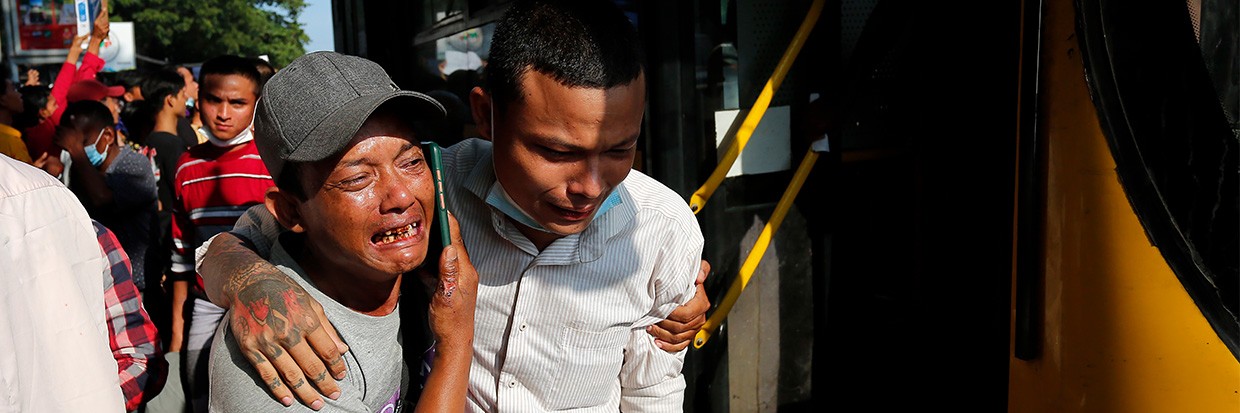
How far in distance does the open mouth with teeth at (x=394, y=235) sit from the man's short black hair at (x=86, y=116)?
4.23 m

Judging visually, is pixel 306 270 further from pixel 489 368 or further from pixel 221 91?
pixel 221 91

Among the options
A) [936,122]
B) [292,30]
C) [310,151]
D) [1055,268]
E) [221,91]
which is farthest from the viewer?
[292,30]

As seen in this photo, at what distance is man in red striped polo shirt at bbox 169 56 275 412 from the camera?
3355 mm

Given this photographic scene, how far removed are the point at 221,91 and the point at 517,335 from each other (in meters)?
2.28

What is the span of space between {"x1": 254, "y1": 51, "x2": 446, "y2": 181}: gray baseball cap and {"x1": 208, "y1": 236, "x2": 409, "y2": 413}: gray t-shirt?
→ 0.23 m

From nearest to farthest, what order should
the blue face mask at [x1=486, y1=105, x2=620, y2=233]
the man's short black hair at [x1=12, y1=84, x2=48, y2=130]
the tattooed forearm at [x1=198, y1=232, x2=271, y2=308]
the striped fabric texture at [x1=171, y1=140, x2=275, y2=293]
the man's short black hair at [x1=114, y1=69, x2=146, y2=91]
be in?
the tattooed forearm at [x1=198, y1=232, x2=271, y2=308] < the blue face mask at [x1=486, y1=105, x2=620, y2=233] < the striped fabric texture at [x1=171, y1=140, x2=275, y2=293] < the man's short black hair at [x1=12, y1=84, x2=48, y2=130] < the man's short black hair at [x1=114, y1=69, x2=146, y2=91]

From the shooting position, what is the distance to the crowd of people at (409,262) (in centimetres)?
138

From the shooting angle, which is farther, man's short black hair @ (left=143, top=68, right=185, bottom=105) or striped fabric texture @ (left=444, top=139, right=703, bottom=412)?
man's short black hair @ (left=143, top=68, right=185, bottom=105)

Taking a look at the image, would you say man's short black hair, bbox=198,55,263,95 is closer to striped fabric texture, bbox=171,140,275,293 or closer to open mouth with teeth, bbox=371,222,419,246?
striped fabric texture, bbox=171,140,275,293

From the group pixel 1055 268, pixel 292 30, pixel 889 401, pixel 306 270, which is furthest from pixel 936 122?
pixel 292 30

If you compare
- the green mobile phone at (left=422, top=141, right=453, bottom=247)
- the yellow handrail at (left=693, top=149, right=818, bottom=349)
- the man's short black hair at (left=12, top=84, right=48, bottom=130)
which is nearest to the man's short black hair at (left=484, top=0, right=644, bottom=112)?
the green mobile phone at (left=422, top=141, right=453, bottom=247)

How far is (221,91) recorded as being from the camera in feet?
12.0

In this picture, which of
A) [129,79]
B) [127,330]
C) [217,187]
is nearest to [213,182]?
[217,187]

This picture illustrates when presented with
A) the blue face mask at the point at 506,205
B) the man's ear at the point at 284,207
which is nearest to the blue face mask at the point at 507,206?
the blue face mask at the point at 506,205
